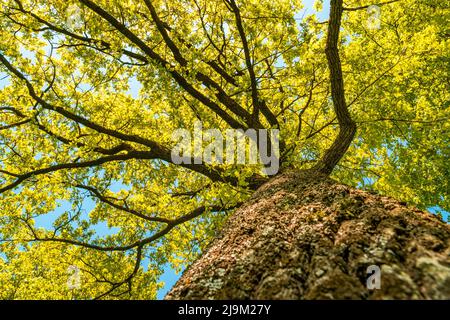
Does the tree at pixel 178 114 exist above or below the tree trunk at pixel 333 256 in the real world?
above

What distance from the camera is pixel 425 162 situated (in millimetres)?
11758

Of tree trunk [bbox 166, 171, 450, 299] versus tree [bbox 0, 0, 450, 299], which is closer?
tree trunk [bbox 166, 171, 450, 299]

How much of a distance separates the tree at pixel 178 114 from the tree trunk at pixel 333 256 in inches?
83.1

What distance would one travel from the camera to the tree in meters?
7.83

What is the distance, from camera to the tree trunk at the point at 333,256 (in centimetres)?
153

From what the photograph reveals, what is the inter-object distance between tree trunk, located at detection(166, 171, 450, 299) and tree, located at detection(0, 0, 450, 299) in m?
2.11

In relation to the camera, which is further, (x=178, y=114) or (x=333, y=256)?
(x=178, y=114)

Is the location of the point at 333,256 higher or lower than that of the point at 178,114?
lower

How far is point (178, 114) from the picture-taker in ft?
33.8

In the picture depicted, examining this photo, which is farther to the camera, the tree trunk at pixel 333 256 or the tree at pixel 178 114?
the tree at pixel 178 114

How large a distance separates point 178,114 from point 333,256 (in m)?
8.94

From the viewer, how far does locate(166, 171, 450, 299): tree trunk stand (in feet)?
5.02

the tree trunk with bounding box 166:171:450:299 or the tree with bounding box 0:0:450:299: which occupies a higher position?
the tree with bounding box 0:0:450:299
